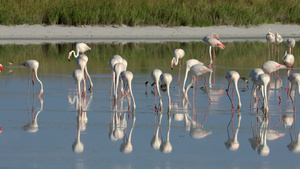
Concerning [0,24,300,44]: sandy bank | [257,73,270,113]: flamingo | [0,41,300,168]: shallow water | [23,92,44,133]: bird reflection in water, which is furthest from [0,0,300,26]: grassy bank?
[257,73,270,113]: flamingo

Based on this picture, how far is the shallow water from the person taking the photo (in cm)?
734

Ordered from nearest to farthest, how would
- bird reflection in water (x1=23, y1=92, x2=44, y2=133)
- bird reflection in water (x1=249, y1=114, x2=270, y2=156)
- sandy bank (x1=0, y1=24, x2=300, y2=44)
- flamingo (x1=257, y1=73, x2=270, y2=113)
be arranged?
bird reflection in water (x1=249, y1=114, x2=270, y2=156), bird reflection in water (x1=23, y1=92, x2=44, y2=133), flamingo (x1=257, y1=73, x2=270, y2=113), sandy bank (x1=0, y1=24, x2=300, y2=44)

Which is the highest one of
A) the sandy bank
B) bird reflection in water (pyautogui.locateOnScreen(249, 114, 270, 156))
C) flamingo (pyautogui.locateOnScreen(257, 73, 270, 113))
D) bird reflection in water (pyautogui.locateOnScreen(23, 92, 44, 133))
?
the sandy bank

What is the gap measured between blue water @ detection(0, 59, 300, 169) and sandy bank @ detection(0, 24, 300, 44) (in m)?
14.3

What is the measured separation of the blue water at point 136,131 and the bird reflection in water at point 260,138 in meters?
0.03

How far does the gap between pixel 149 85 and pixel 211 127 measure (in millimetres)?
4681

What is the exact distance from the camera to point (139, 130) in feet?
29.5

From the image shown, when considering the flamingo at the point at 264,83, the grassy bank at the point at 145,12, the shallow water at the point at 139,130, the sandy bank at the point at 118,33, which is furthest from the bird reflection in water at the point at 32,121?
the grassy bank at the point at 145,12

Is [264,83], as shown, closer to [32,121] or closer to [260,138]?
[260,138]

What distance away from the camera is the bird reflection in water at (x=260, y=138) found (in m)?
7.81

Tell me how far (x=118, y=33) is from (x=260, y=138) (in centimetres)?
2087

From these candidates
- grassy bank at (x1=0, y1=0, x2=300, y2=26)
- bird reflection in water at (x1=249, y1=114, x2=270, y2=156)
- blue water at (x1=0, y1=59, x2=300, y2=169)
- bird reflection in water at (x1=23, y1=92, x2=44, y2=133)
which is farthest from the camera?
grassy bank at (x1=0, y1=0, x2=300, y2=26)

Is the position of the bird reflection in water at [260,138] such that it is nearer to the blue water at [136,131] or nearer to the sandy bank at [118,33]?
the blue water at [136,131]

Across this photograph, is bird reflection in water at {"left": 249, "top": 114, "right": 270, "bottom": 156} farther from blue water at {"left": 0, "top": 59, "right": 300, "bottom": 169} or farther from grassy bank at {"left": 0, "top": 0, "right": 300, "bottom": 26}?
grassy bank at {"left": 0, "top": 0, "right": 300, "bottom": 26}
